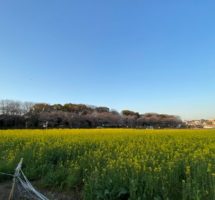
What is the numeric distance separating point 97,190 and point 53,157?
5245mm

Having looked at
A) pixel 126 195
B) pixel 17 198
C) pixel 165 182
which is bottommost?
pixel 17 198

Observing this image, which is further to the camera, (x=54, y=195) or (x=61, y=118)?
(x=61, y=118)

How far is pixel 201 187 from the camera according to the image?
4906 mm

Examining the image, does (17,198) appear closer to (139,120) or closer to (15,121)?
(15,121)

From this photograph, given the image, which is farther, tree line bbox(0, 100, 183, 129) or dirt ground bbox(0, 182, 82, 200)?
tree line bbox(0, 100, 183, 129)

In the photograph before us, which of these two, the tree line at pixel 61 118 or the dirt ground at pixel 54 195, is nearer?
the dirt ground at pixel 54 195

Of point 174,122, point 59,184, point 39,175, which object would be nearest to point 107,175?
point 59,184

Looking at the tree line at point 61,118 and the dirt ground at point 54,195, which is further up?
the tree line at point 61,118

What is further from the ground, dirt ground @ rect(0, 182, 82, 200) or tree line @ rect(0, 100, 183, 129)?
tree line @ rect(0, 100, 183, 129)

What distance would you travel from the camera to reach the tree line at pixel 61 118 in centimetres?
8462

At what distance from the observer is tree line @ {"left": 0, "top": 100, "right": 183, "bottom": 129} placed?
8462cm

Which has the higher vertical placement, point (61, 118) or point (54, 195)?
point (61, 118)

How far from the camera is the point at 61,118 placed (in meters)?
98.4

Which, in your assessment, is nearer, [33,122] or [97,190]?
[97,190]
